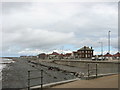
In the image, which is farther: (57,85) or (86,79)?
(86,79)

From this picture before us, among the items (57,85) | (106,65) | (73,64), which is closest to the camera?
(57,85)

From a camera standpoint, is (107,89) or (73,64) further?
(73,64)

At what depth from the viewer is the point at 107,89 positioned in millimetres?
8375

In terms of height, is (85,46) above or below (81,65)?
above

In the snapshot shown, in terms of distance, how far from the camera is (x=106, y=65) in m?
41.6

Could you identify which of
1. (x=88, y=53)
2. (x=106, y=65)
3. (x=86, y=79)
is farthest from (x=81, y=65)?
(x=88, y=53)

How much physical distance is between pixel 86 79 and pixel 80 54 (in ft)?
371

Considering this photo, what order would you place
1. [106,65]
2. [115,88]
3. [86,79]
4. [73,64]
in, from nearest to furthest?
[115,88], [86,79], [106,65], [73,64]

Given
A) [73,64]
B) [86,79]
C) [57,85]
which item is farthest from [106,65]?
[57,85]

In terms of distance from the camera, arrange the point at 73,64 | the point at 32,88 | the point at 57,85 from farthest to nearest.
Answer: the point at 73,64 < the point at 57,85 < the point at 32,88

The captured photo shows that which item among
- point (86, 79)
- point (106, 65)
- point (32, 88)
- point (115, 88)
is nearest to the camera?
point (32, 88)

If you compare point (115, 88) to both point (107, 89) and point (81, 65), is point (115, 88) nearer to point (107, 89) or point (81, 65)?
point (107, 89)

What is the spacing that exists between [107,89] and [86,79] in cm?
308

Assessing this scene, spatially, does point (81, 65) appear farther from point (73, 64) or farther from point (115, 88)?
point (115, 88)
